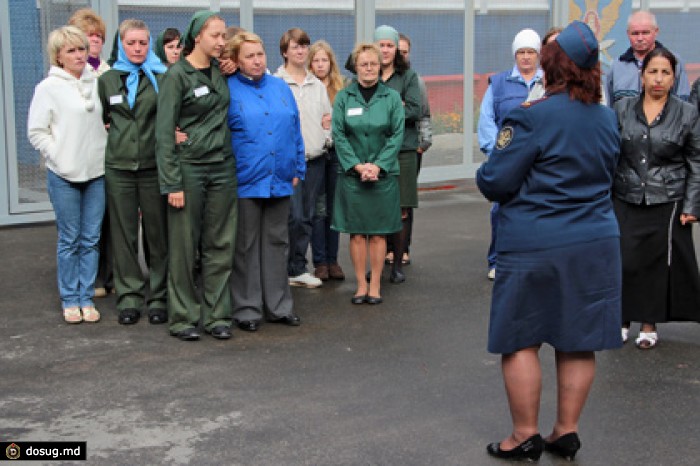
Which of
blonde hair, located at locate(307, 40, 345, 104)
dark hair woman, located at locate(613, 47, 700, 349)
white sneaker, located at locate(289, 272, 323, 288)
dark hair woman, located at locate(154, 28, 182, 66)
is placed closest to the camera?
dark hair woman, located at locate(613, 47, 700, 349)

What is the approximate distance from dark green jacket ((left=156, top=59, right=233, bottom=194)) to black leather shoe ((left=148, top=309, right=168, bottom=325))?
1.01m

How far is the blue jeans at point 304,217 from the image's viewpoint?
8359mm

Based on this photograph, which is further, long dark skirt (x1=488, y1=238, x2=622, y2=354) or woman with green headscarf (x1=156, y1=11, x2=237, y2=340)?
woman with green headscarf (x1=156, y1=11, x2=237, y2=340)

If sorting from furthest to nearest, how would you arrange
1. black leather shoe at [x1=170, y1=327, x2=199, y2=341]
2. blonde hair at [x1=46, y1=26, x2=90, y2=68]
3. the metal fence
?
1. the metal fence
2. blonde hair at [x1=46, y1=26, x2=90, y2=68]
3. black leather shoe at [x1=170, y1=327, x2=199, y2=341]

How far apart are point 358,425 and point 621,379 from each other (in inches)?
66.8

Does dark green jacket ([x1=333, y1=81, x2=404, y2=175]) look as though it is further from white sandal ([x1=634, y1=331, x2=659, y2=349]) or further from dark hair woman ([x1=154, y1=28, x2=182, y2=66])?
white sandal ([x1=634, y1=331, x2=659, y2=349])

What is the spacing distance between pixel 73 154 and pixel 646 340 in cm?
387

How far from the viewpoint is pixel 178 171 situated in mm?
6656

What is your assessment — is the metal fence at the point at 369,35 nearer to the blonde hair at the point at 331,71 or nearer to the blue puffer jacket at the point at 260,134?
the blonde hair at the point at 331,71

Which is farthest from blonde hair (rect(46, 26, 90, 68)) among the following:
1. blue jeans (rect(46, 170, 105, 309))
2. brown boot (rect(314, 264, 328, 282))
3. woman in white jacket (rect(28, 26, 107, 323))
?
brown boot (rect(314, 264, 328, 282))

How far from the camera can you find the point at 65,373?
6125 millimetres

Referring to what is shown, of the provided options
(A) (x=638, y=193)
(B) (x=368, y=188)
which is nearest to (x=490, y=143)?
(B) (x=368, y=188)

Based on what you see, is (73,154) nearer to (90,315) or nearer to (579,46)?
(90,315)

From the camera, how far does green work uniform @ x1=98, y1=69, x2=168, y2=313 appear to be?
715cm
